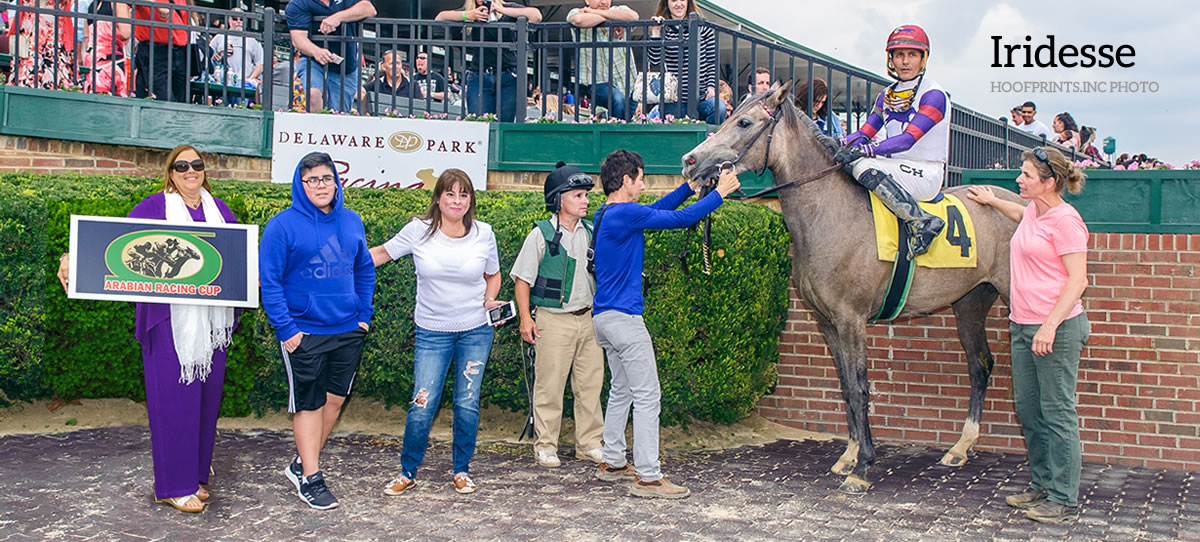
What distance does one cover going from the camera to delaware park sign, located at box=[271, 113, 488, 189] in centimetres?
929

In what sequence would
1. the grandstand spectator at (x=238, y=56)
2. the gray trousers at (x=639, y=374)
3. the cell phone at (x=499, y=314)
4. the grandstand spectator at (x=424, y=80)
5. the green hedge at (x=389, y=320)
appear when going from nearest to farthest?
the gray trousers at (x=639, y=374)
the cell phone at (x=499, y=314)
the green hedge at (x=389, y=320)
the grandstand spectator at (x=424, y=80)
the grandstand spectator at (x=238, y=56)

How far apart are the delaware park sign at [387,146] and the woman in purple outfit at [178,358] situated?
378 centimetres

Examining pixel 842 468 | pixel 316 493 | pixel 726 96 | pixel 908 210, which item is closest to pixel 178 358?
pixel 316 493

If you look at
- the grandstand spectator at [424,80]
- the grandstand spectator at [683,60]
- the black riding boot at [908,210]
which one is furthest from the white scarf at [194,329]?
the grandstand spectator at [424,80]

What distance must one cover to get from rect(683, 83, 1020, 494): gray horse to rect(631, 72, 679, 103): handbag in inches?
105

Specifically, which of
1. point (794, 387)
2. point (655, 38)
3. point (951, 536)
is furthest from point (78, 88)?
point (951, 536)

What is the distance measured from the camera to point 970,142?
36.3ft

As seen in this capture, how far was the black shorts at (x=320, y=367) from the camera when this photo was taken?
5348 mm

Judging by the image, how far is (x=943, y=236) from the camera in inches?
259

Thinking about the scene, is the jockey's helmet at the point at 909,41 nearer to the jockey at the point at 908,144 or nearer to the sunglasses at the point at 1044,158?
the jockey at the point at 908,144

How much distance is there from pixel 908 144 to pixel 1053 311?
1.51 metres

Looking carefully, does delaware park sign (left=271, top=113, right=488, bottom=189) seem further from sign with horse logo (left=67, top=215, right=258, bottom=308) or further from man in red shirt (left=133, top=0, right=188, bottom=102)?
sign with horse logo (left=67, top=215, right=258, bottom=308)

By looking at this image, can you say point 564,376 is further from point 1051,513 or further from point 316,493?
point 1051,513

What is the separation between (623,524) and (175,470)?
7.95ft
